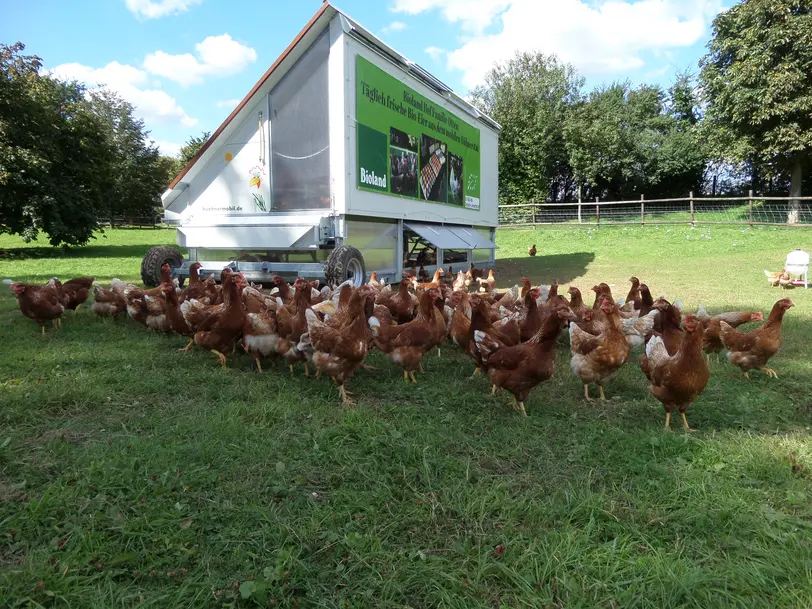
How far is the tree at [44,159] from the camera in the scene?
628 inches

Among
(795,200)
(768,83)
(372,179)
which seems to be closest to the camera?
(372,179)

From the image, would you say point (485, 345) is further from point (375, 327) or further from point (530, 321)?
point (375, 327)

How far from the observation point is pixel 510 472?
9.82 ft

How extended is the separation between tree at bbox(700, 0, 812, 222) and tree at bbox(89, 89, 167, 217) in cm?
4416

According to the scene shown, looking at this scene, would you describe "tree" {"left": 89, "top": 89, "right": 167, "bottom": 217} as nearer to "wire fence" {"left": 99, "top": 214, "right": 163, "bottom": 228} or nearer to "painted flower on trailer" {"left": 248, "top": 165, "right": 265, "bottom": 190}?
"wire fence" {"left": 99, "top": 214, "right": 163, "bottom": 228}

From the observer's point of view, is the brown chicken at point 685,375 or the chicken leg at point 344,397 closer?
the brown chicken at point 685,375

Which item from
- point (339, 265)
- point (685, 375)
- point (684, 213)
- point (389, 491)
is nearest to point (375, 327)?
→ point (389, 491)

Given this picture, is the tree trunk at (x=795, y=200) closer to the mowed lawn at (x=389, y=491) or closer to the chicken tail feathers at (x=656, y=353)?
the mowed lawn at (x=389, y=491)

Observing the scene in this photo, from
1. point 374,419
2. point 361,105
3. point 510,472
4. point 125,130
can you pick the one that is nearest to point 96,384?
point 374,419

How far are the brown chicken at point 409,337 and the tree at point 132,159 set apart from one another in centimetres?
4507

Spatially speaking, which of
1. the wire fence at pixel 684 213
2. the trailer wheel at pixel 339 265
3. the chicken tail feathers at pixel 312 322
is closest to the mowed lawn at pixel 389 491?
the chicken tail feathers at pixel 312 322

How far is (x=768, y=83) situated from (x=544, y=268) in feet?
54.5

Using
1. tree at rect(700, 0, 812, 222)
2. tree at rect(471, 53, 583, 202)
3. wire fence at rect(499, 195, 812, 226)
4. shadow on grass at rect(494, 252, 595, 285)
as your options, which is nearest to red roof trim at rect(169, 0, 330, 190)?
shadow on grass at rect(494, 252, 595, 285)

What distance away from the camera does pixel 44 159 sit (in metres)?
16.2
